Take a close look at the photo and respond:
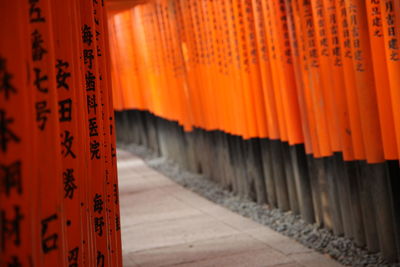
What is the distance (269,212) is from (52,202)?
6518mm

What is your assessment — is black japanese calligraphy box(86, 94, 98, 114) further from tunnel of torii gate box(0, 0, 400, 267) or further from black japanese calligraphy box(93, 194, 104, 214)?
black japanese calligraphy box(93, 194, 104, 214)

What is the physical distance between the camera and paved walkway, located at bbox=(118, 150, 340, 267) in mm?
7441

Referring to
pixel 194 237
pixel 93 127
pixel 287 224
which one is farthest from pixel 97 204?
pixel 287 224

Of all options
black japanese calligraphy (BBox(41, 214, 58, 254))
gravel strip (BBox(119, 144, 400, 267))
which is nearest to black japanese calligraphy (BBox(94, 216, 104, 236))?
black japanese calligraphy (BBox(41, 214, 58, 254))

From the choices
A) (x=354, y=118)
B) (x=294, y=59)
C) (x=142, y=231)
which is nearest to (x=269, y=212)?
(x=142, y=231)

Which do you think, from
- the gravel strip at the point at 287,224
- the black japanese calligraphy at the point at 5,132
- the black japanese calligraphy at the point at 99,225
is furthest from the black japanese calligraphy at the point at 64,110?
the gravel strip at the point at 287,224

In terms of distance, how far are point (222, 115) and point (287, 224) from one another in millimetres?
3001

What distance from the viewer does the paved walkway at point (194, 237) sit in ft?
24.4

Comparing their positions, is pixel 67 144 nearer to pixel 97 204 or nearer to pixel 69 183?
pixel 69 183

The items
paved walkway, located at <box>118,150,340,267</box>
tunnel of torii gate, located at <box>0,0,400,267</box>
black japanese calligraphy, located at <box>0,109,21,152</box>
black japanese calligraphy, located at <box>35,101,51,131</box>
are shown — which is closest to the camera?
black japanese calligraphy, located at <box>0,109,21,152</box>

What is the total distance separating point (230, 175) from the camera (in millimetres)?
11445

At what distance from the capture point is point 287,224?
345 inches

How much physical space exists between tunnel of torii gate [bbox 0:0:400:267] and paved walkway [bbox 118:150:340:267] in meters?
0.48

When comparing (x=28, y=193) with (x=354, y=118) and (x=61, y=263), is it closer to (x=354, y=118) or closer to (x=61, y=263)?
(x=61, y=263)
